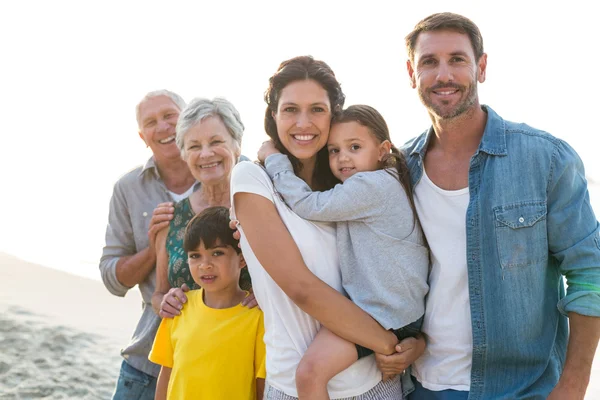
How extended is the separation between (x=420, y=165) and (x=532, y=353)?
896mm

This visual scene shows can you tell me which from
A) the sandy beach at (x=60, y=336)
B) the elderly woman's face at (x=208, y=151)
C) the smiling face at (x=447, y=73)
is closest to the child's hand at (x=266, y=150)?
the elderly woman's face at (x=208, y=151)

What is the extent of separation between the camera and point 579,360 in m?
2.67

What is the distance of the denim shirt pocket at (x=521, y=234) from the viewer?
2.65m

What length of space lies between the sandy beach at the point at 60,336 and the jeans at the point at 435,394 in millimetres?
4684

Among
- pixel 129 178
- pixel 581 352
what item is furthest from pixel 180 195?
pixel 581 352

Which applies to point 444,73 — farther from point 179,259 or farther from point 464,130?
point 179,259

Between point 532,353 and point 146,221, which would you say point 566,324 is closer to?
point 532,353

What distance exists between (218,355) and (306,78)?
1.25 meters

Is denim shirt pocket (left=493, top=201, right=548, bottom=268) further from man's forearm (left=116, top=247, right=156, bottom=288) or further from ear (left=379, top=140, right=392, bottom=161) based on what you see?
man's forearm (left=116, top=247, right=156, bottom=288)

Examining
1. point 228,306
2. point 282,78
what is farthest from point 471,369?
point 282,78

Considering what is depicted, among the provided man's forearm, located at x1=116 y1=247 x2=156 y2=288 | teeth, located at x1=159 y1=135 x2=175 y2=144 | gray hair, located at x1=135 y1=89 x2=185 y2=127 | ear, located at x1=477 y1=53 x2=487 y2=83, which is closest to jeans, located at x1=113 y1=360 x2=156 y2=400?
man's forearm, located at x1=116 y1=247 x2=156 y2=288

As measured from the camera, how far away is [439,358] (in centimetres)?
275

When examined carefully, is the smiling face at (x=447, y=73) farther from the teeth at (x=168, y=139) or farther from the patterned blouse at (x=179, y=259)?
the teeth at (x=168, y=139)

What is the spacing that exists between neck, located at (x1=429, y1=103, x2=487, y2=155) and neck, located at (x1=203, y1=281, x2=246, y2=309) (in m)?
1.14
